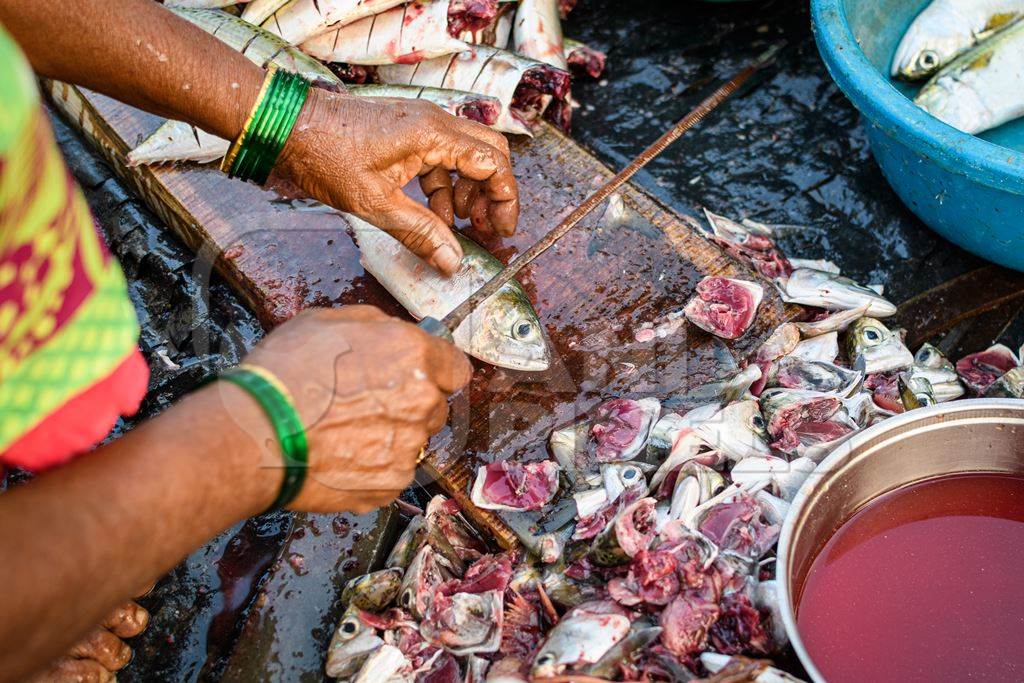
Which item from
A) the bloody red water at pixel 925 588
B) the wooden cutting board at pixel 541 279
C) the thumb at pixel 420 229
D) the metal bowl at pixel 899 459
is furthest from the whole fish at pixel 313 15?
the bloody red water at pixel 925 588

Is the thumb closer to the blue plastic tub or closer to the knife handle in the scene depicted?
the knife handle

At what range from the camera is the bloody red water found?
6.98 ft

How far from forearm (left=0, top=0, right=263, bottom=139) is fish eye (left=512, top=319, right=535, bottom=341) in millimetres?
1099

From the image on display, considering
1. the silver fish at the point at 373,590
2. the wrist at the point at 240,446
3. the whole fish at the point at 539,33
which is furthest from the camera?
the whole fish at the point at 539,33

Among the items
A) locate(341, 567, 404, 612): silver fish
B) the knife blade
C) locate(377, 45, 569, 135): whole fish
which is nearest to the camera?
the knife blade

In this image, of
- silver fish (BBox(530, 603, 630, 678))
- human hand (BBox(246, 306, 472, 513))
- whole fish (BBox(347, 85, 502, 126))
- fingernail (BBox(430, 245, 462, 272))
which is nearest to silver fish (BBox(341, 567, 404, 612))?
silver fish (BBox(530, 603, 630, 678))

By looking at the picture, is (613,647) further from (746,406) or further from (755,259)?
(755,259)

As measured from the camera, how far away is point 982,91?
10.7 feet

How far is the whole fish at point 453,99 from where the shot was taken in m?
3.54

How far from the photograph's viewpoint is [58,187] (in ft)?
4.71

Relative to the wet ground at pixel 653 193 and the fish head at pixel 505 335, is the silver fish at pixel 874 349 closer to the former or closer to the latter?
the wet ground at pixel 653 193

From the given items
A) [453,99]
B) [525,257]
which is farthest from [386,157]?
[453,99]

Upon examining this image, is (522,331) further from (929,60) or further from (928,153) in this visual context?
(929,60)

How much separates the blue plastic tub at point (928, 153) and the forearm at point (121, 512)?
7.58ft
